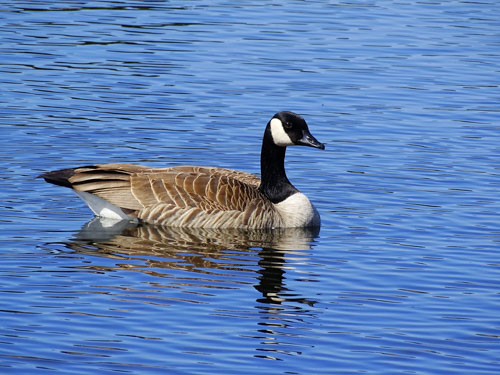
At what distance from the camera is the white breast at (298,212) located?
607 inches

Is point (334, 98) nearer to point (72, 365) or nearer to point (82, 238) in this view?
point (82, 238)

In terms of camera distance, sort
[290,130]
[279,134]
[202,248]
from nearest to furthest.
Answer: [202,248], [290,130], [279,134]

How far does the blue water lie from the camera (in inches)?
422

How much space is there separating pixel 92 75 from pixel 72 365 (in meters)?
14.1

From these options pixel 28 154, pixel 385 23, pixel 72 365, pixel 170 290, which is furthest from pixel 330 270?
pixel 385 23

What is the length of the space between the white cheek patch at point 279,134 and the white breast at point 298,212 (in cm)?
78

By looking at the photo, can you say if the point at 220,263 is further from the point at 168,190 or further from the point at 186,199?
the point at 168,190

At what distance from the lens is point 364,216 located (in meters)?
15.7

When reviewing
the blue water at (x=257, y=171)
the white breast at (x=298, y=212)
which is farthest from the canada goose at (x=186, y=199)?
the blue water at (x=257, y=171)

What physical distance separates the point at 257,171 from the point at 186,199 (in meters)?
3.03

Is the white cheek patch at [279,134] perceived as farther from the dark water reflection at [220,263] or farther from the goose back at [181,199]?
the dark water reflection at [220,263]

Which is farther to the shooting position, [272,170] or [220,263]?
[272,170]

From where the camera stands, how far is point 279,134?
16.0 meters

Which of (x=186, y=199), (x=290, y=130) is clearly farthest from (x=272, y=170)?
(x=186, y=199)
